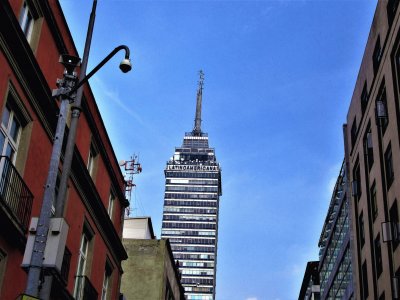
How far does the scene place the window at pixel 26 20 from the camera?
1709 cm

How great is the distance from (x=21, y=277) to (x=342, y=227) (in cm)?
3631

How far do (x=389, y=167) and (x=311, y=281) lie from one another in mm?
36198

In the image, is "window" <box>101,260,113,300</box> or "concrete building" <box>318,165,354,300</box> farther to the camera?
"concrete building" <box>318,165,354,300</box>

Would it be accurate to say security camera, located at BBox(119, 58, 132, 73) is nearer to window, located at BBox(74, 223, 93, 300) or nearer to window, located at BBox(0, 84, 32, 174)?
window, located at BBox(0, 84, 32, 174)

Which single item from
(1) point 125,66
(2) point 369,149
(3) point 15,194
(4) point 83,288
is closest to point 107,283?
(4) point 83,288

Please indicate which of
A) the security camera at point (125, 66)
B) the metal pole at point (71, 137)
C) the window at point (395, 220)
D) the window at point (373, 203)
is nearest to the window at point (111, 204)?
the metal pole at point (71, 137)

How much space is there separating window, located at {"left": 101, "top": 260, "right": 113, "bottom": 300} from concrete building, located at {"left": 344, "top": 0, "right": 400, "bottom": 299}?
46.7 ft

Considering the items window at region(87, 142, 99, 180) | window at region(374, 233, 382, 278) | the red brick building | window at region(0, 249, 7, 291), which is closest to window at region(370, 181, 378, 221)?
window at region(374, 233, 382, 278)

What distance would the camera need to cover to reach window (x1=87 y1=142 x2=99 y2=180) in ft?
79.2

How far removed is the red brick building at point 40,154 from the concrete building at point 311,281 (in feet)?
142

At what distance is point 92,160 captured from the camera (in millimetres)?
24516

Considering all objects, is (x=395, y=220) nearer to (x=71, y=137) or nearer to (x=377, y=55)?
(x=377, y=55)

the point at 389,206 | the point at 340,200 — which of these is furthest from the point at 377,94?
the point at 340,200

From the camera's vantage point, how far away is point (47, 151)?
18.8 meters
